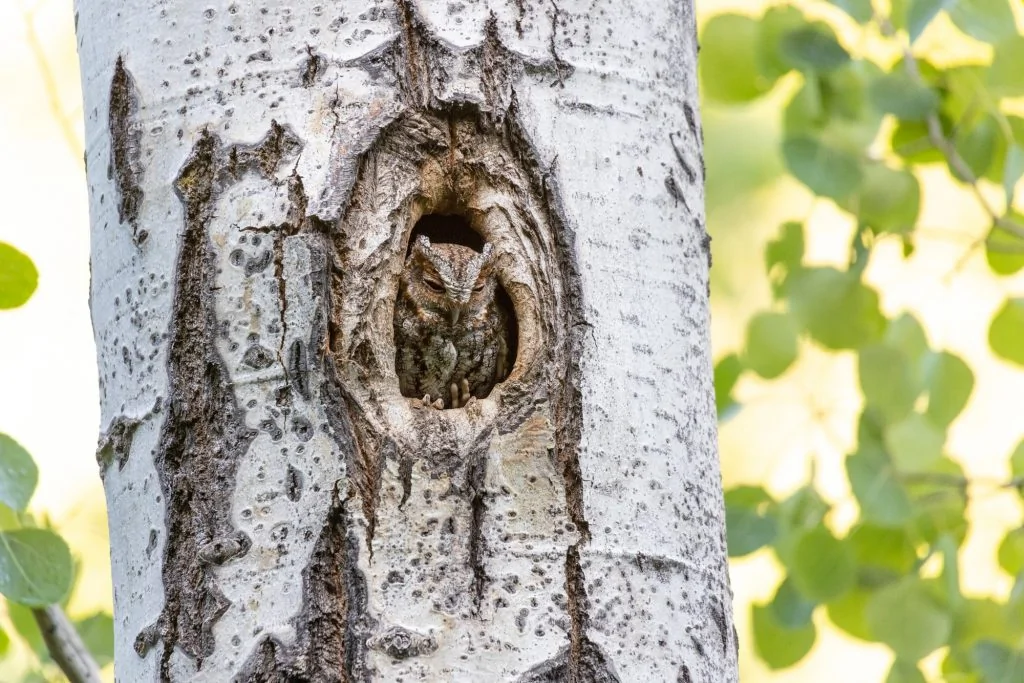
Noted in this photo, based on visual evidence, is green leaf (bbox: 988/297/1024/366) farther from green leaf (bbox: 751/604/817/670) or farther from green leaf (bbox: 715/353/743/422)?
green leaf (bbox: 751/604/817/670)

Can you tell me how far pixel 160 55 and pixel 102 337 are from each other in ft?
0.89

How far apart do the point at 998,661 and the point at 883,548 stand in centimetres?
26

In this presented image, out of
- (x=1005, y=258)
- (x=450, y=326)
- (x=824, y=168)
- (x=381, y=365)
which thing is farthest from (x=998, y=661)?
(x=381, y=365)

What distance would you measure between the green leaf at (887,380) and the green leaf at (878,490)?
90 mm

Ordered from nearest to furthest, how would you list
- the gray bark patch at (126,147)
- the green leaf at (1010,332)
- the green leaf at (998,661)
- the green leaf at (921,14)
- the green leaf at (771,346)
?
the gray bark patch at (126,147) < the green leaf at (921,14) < the green leaf at (998,661) < the green leaf at (1010,332) < the green leaf at (771,346)

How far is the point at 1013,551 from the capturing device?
1.92 m

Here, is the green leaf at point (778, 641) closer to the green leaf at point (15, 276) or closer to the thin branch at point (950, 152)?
the thin branch at point (950, 152)

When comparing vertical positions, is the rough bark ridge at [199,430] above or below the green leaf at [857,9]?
below

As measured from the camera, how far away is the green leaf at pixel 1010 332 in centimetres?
189

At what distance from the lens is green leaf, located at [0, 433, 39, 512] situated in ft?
4.01

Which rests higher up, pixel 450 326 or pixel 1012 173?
pixel 1012 173

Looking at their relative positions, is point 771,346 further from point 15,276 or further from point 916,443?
point 15,276

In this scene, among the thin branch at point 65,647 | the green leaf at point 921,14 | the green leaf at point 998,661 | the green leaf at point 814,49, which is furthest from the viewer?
the green leaf at point 814,49

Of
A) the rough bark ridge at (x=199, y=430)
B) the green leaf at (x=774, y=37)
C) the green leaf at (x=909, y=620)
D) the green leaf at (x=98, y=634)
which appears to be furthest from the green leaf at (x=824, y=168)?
the green leaf at (x=98, y=634)
